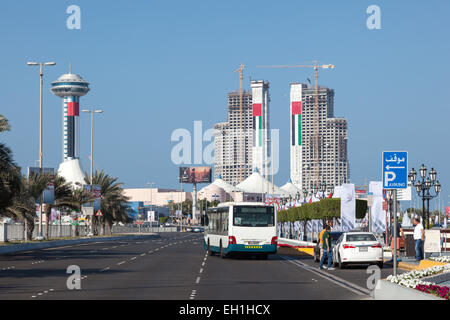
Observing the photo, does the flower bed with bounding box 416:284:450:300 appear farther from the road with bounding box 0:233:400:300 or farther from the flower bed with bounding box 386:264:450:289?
the road with bounding box 0:233:400:300

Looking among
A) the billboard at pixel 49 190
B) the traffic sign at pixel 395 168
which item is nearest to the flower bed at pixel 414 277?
the traffic sign at pixel 395 168

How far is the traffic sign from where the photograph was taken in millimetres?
21656

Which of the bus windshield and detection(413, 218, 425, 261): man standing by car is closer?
detection(413, 218, 425, 261): man standing by car

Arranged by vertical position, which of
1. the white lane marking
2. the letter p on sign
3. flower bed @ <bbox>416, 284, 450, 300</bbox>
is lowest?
the white lane marking

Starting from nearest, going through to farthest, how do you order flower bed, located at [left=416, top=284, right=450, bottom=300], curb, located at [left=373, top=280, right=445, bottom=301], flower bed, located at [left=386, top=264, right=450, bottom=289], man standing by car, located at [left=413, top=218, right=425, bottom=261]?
flower bed, located at [left=416, top=284, right=450, bottom=300] < curb, located at [left=373, top=280, right=445, bottom=301] < flower bed, located at [left=386, top=264, right=450, bottom=289] < man standing by car, located at [left=413, top=218, right=425, bottom=261]

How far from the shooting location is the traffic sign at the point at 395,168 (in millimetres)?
21656

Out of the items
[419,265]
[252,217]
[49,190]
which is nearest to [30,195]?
[49,190]

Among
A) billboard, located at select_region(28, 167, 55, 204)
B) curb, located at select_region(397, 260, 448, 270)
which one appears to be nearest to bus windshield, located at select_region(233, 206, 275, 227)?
curb, located at select_region(397, 260, 448, 270)

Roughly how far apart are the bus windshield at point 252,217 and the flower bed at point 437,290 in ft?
75.4

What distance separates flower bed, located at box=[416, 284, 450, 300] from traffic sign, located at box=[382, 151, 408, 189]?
5.09 m

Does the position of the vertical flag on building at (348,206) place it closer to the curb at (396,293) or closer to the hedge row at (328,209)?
the hedge row at (328,209)

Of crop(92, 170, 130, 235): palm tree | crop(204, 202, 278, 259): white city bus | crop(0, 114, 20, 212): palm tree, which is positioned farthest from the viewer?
crop(92, 170, 130, 235): palm tree

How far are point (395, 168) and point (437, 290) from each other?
621 cm

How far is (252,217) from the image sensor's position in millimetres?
40000
